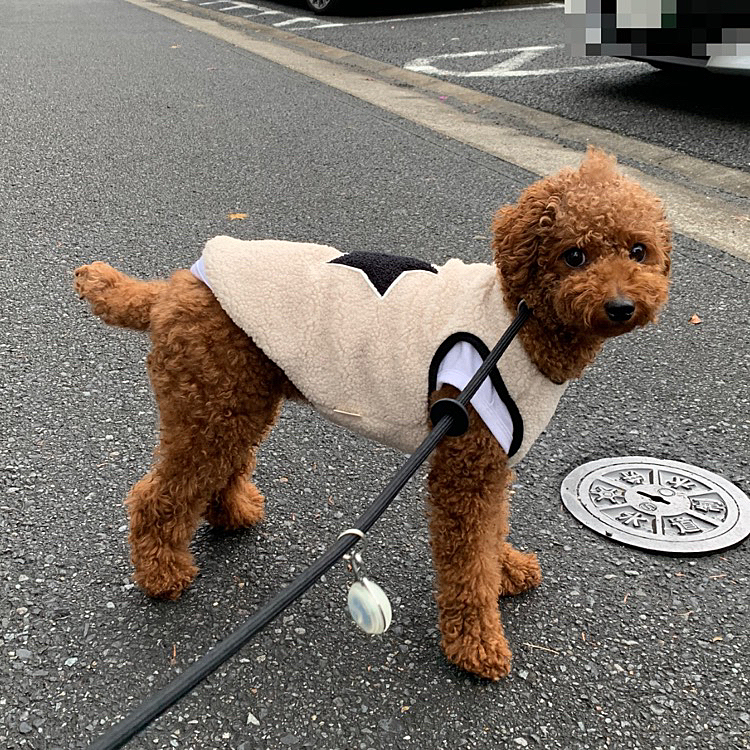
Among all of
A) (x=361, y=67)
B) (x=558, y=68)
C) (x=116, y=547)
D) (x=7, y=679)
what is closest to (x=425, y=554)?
(x=116, y=547)

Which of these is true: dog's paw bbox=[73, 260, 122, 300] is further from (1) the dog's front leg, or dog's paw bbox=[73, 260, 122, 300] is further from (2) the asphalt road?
(2) the asphalt road

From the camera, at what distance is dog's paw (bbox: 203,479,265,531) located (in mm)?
2578

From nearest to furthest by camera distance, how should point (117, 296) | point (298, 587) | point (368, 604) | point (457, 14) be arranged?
point (298, 587)
point (368, 604)
point (117, 296)
point (457, 14)

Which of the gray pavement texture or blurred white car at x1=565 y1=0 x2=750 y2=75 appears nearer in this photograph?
the gray pavement texture

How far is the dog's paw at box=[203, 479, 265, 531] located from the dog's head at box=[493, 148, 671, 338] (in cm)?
116

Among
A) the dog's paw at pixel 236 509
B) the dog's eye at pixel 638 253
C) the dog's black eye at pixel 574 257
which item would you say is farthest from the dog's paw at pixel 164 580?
the dog's eye at pixel 638 253

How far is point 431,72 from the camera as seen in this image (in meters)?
8.40

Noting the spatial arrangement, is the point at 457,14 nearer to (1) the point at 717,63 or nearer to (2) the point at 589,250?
(1) the point at 717,63

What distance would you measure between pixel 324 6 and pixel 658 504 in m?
11.0

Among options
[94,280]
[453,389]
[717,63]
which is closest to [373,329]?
[453,389]

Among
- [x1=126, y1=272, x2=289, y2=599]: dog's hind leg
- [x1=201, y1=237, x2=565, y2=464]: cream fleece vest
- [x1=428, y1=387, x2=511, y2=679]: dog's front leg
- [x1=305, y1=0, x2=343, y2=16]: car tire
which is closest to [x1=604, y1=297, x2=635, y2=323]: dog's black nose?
[x1=201, y1=237, x2=565, y2=464]: cream fleece vest

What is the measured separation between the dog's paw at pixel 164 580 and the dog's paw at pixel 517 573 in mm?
902

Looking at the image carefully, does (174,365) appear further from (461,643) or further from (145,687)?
(461,643)

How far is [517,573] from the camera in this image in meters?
2.35
